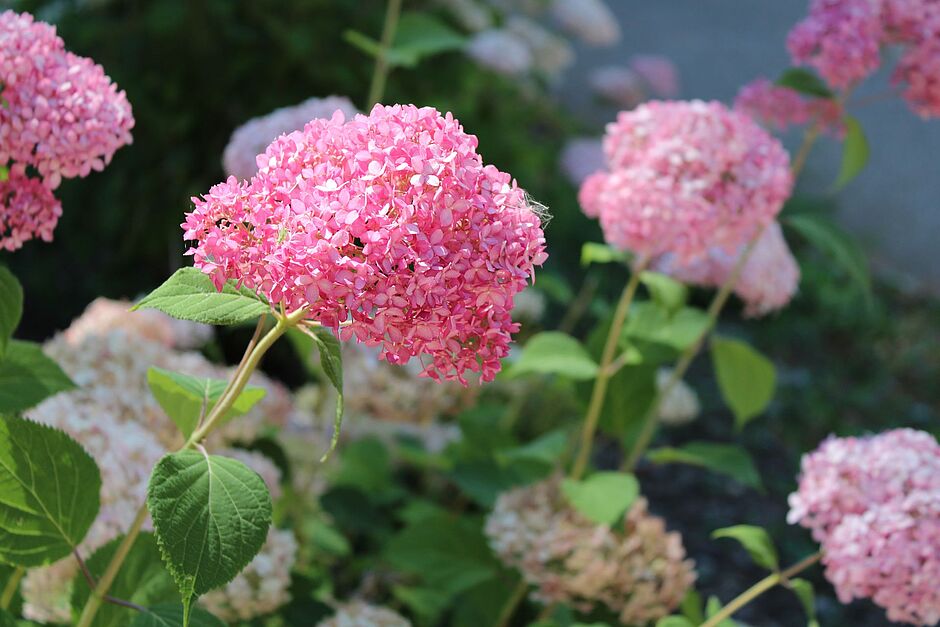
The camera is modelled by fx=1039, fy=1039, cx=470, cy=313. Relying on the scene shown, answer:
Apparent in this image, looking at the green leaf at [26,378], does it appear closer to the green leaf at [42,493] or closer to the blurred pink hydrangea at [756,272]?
the green leaf at [42,493]

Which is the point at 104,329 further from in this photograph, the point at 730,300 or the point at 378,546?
the point at 730,300

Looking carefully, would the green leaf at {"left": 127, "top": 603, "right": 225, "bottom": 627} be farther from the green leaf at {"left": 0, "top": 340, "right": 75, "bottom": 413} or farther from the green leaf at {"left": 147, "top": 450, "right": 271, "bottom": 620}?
the green leaf at {"left": 0, "top": 340, "right": 75, "bottom": 413}

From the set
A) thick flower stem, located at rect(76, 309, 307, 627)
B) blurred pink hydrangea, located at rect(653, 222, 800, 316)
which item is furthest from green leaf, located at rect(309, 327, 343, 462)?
blurred pink hydrangea, located at rect(653, 222, 800, 316)

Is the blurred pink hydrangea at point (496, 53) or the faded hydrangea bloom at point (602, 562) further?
the blurred pink hydrangea at point (496, 53)

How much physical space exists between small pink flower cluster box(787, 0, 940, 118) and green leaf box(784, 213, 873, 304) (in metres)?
0.22

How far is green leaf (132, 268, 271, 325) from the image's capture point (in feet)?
2.71

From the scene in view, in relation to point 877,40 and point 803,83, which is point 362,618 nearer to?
point 803,83

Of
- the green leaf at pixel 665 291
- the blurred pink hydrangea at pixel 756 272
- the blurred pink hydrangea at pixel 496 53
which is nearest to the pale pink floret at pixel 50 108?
the green leaf at pixel 665 291

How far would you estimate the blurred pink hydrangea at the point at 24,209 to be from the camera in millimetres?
1022

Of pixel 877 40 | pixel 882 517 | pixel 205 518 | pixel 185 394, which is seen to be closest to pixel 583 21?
pixel 877 40

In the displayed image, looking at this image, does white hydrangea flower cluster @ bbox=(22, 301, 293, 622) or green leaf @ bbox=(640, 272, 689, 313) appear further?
green leaf @ bbox=(640, 272, 689, 313)

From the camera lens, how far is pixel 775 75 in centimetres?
664

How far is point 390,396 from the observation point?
7.54ft

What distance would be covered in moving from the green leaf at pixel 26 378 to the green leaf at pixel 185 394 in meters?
0.14
